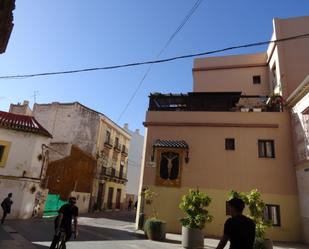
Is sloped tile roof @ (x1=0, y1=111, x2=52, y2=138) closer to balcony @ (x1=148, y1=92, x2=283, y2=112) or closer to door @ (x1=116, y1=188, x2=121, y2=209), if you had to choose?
balcony @ (x1=148, y1=92, x2=283, y2=112)

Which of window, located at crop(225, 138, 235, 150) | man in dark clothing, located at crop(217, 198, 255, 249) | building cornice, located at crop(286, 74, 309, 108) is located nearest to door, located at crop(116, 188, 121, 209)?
window, located at crop(225, 138, 235, 150)

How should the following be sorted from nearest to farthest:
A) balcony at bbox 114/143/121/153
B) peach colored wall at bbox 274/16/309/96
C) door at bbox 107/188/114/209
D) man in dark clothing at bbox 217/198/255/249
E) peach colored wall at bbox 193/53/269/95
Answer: man in dark clothing at bbox 217/198/255/249 → peach colored wall at bbox 274/16/309/96 → peach colored wall at bbox 193/53/269/95 → door at bbox 107/188/114/209 → balcony at bbox 114/143/121/153

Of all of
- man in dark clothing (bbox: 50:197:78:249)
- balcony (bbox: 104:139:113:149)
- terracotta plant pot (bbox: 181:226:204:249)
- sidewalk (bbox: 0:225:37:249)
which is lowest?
sidewalk (bbox: 0:225:37:249)

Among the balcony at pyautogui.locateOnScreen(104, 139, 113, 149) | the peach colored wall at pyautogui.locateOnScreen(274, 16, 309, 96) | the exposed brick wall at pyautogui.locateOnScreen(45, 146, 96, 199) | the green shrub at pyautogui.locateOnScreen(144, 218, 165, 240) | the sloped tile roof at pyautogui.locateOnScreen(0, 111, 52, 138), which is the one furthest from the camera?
the balcony at pyautogui.locateOnScreen(104, 139, 113, 149)

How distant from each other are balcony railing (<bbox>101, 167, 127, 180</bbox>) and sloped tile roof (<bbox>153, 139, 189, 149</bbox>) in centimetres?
1767

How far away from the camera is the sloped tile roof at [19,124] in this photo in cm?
1895

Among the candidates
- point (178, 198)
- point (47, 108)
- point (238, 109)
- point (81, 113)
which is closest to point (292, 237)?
point (178, 198)

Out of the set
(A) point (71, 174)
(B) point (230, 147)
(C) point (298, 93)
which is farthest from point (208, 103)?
(A) point (71, 174)

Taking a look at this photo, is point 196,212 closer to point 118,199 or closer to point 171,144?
point 171,144

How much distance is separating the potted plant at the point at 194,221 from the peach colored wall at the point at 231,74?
1149cm

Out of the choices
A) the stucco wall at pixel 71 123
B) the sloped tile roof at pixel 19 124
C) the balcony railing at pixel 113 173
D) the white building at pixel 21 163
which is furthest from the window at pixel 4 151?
the balcony railing at pixel 113 173

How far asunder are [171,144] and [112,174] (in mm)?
20942

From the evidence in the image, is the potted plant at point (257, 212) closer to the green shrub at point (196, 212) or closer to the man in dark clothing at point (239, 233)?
the green shrub at point (196, 212)

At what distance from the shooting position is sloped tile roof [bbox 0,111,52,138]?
62.2 feet
